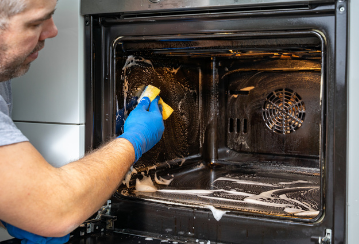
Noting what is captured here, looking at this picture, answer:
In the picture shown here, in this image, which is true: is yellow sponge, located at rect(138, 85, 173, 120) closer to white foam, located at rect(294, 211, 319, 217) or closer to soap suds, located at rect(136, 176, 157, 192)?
soap suds, located at rect(136, 176, 157, 192)

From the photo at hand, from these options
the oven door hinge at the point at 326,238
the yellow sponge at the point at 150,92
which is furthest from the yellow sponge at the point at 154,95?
the oven door hinge at the point at 326,238

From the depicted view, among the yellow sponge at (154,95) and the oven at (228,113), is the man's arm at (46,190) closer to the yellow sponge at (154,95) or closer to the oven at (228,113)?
the oven at (228,113)

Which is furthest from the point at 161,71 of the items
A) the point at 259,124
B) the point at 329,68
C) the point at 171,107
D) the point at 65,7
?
the point at 329,68

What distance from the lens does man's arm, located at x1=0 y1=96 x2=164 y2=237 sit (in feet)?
2.44

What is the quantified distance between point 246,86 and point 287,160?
0.42 meters

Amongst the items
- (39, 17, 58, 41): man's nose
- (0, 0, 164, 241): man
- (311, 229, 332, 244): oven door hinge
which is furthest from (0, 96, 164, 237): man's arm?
(311, 229, 332, 244): oven door hinge

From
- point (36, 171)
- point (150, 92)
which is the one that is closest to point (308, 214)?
point (150, 92)

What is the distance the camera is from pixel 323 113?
3.24 ft

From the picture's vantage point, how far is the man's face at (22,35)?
32.5 inches

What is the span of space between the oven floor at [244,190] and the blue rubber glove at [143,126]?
0.23 m

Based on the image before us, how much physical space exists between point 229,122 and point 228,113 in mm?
48

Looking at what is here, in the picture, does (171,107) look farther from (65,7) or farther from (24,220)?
(24,220)

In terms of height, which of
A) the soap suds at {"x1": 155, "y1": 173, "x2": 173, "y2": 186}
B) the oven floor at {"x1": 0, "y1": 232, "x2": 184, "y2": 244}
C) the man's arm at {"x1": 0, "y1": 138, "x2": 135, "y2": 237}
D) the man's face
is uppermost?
the man's face
